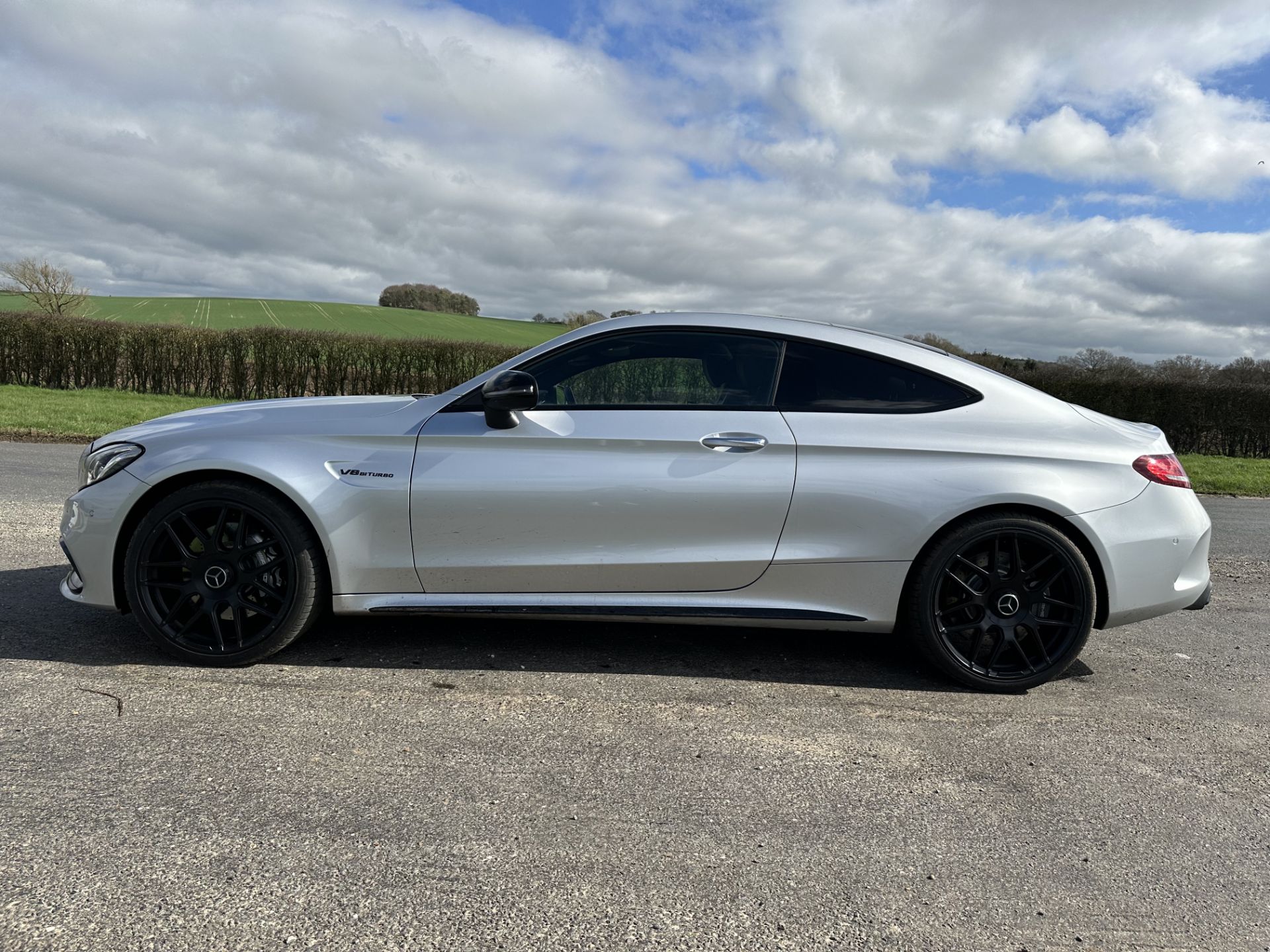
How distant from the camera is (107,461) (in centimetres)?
364

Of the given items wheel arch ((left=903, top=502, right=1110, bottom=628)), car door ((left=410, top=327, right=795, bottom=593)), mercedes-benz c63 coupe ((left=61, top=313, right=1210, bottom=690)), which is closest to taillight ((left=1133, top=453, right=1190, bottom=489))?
mercedes-benz c63 coupe ((left=61, top=313, right=1210, bottom=690))

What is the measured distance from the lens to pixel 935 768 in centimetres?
296

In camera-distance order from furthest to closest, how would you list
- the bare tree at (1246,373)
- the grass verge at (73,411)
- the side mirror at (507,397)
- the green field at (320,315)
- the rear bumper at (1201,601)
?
the green field at (320,315), the bare tree at (1246,373), the grass verge at (73,411), the rear bumper at (1201,601), the side mirror at (507,397)

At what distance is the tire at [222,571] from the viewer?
3.53 metres

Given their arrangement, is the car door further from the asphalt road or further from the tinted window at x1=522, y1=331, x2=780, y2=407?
the asphalt road

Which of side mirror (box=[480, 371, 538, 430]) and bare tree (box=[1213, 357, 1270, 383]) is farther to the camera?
bare tree (box=[1213, 357, 1270, 383])

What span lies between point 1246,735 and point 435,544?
11.0 feet

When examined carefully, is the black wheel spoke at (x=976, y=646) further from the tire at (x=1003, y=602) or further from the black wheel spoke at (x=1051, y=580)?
the black wheel spoke at (x=1051, y=580)

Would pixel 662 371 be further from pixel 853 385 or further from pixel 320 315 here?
pixel 320 315

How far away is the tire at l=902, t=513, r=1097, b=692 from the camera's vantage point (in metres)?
3.57

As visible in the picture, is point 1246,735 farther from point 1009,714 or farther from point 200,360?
point 200,360

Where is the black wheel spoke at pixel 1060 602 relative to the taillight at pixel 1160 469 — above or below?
below

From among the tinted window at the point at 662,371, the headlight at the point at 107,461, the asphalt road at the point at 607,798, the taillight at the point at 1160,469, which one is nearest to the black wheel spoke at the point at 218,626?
the asphalt road at the point at 607,798

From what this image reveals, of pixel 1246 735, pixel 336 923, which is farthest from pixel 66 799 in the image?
pixel 1246 735
